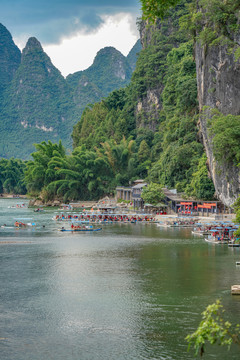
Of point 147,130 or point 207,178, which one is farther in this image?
point 147,130

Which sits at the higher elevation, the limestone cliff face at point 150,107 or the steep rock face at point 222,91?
the limestone cliff face at point 150,107

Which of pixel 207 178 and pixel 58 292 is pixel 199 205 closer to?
pixel 207 178

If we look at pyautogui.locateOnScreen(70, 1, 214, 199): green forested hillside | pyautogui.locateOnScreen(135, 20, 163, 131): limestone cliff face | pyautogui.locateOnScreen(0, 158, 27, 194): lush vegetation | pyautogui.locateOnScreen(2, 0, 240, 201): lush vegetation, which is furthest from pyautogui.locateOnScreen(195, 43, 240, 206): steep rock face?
pyautogui.locateOnScreen(0, 158, 27, 194): lush vegetation

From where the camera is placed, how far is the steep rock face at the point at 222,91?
4531 centimetres

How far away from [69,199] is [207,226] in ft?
152

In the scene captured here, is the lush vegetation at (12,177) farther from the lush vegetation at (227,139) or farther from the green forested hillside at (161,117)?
the lush vegetation at (227,139)

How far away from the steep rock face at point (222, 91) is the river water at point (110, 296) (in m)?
7.59

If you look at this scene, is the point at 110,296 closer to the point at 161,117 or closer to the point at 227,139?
the point at 227,139

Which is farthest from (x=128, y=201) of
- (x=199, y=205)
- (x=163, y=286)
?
(x=163, y=286)

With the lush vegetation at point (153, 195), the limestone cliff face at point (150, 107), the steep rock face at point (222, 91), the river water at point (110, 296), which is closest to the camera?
the river water at point (110, 296)

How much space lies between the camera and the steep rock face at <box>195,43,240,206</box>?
1784 inches

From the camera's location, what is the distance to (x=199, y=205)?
197 feet

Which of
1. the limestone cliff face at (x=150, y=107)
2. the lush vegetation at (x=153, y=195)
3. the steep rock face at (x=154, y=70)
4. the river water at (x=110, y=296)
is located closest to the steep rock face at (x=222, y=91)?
Result: the river water at (x=110, y=296)

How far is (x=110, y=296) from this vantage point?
23.8m
